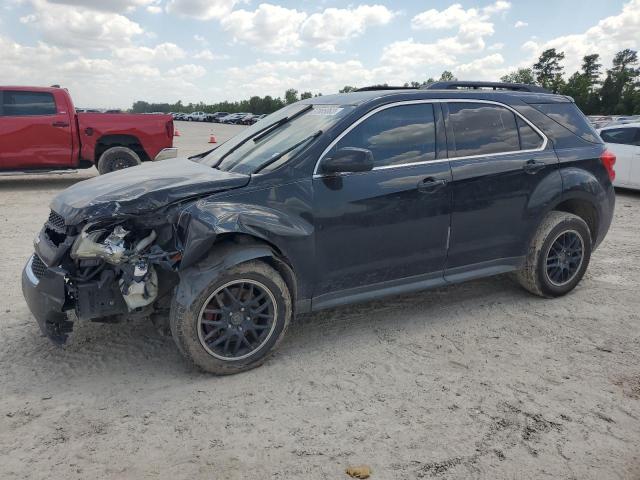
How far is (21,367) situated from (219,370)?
137 cm

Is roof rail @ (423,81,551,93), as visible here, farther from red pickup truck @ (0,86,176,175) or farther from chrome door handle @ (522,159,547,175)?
red pickup truck @ (0,86,176,175)

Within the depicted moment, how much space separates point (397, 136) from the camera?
13.2 ft

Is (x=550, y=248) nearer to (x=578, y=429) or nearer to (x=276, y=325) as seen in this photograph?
(x=578, y=429)

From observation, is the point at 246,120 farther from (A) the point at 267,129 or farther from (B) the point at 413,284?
(B) the point at 413,284

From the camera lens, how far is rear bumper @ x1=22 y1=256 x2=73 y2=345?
333 cm

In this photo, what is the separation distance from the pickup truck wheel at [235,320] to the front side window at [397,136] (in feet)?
3.59

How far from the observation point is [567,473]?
2564 millimetres

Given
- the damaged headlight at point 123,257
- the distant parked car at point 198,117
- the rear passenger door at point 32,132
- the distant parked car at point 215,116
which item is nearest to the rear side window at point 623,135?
the damaged headlight at point 123,257

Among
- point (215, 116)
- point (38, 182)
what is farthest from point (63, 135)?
point (215, 116)

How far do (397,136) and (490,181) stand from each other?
0.89 metres

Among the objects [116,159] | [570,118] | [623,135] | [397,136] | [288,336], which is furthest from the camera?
[116,159]

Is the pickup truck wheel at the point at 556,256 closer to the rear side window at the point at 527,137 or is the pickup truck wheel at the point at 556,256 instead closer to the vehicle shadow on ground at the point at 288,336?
the vehicle shadow on ground at the point at 288,336

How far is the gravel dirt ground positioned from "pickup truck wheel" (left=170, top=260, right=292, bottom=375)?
0.15 metres

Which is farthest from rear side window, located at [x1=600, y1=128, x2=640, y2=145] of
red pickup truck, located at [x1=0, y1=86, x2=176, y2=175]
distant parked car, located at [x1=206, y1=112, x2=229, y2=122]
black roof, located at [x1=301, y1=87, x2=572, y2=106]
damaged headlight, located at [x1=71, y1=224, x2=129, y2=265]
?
distant parked car, located at [x1=206, y1=112, x2=229, y2=122]
